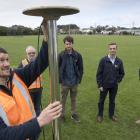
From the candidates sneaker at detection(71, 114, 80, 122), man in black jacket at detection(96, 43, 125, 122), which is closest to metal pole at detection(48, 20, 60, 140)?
man in black jacket at detection(96, 43, 125, 122)

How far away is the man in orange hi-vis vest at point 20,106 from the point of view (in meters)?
3.00

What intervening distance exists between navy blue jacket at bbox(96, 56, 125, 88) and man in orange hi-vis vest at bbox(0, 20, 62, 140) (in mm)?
4677

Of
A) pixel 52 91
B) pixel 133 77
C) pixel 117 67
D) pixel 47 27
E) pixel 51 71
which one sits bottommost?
pixel 133 77

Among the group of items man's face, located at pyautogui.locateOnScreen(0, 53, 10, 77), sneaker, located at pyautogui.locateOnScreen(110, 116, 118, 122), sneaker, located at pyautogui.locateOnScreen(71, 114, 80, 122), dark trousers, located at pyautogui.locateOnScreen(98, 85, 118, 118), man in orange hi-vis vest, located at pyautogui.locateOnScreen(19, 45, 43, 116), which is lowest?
sneaker, located at pyautogui.locateOnScreen(110, 116, 118, 122)

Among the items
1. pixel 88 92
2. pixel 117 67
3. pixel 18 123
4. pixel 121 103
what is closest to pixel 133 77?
pixel 88 92

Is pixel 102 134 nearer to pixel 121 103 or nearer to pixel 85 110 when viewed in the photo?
pixel 85 110

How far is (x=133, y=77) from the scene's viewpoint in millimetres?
15711

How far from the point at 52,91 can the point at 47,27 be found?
0.58 meters

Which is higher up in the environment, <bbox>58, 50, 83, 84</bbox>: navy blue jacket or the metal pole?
the metal pole

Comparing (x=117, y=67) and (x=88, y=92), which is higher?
(x=117, y=67)

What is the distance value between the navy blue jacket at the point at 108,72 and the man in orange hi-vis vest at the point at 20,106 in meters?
4.68

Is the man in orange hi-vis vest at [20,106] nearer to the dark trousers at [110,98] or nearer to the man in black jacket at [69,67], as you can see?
the man in black jacket at [69,67]

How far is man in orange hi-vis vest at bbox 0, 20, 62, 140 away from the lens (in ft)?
9.84

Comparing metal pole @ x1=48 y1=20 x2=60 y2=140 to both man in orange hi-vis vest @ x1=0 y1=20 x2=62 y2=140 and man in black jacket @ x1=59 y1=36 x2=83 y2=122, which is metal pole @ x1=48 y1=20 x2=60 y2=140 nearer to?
man in orange hi-vis vest @ x1=0 y1=20 x2=62 y2=140
